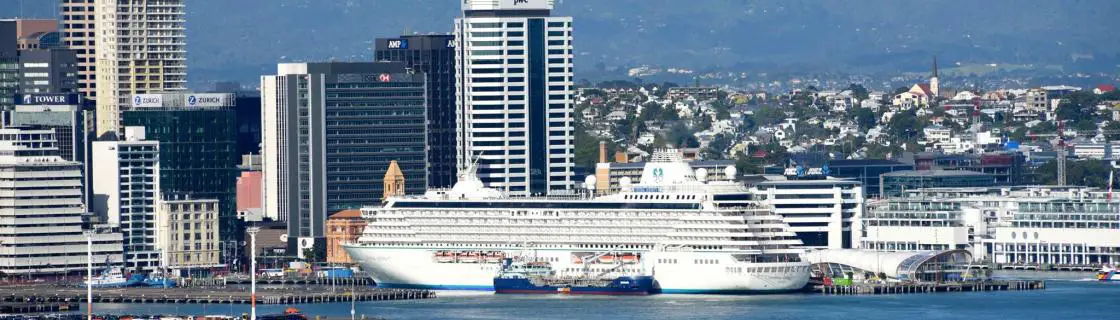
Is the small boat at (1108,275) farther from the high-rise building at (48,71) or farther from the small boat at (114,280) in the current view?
the high-rise building at (48,71)

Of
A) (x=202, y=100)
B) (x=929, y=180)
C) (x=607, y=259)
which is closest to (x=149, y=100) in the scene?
(x=202, y=100)

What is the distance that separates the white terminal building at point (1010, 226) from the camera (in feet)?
482

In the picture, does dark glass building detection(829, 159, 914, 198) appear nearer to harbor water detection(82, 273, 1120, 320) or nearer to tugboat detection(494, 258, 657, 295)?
harbor water detection(82, 273, 1120, 320)

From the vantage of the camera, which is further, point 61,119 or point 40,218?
point 61,119

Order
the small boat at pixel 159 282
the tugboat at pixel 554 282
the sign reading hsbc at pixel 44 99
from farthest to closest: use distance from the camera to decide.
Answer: the sign reading hsbc at pixel 44 99, the small boat at pixel 159 282, the tugboat at pixel 554 282

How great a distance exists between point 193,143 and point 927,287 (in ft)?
132

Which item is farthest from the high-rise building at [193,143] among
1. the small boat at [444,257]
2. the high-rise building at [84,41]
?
the small boat at [444,257]

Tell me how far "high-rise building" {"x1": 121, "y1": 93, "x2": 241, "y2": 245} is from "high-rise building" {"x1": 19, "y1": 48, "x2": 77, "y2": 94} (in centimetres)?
1887

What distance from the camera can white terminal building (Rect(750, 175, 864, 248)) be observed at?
15438 centimetres

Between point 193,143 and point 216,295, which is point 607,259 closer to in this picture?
point 216,295

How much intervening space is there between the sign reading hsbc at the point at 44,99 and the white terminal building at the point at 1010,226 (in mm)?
37370

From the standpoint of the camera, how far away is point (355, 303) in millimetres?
124188

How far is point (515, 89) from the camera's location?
154m

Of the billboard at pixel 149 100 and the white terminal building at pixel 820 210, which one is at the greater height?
the billboard at pixel 149 100
